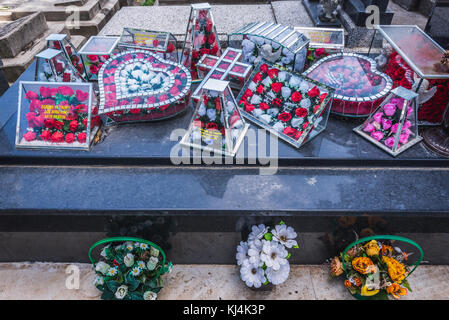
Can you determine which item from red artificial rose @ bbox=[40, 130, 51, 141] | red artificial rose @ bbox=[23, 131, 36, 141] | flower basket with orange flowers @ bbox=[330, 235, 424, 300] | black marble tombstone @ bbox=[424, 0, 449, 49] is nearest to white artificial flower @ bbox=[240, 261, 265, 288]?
flower basket with orange flowers @ bbox=[330, 235, 424, 300]

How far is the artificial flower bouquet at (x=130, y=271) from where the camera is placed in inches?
95.6

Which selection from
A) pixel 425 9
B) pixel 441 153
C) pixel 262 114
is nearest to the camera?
pixel 441 153

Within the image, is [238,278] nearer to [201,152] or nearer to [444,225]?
[201,152]

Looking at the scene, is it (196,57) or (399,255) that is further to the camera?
(196,57)

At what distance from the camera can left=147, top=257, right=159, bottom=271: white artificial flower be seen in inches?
96.8

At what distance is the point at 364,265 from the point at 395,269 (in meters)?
0.21

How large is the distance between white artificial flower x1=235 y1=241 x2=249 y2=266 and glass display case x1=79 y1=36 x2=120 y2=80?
7.15 ft

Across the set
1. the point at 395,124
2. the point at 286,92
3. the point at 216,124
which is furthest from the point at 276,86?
the point at 395,124

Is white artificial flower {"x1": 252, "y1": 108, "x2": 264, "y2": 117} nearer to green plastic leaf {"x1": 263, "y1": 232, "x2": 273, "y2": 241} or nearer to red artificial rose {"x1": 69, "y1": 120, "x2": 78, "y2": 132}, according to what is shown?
green plastic leaf {"x1": 263, "y1": 232, "x2": 273, "y2": 241}

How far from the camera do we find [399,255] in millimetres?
2492

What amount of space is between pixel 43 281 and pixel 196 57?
2462mm

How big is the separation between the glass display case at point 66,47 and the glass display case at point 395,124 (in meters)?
2.72

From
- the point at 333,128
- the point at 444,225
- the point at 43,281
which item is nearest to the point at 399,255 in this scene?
the point at 444,225
